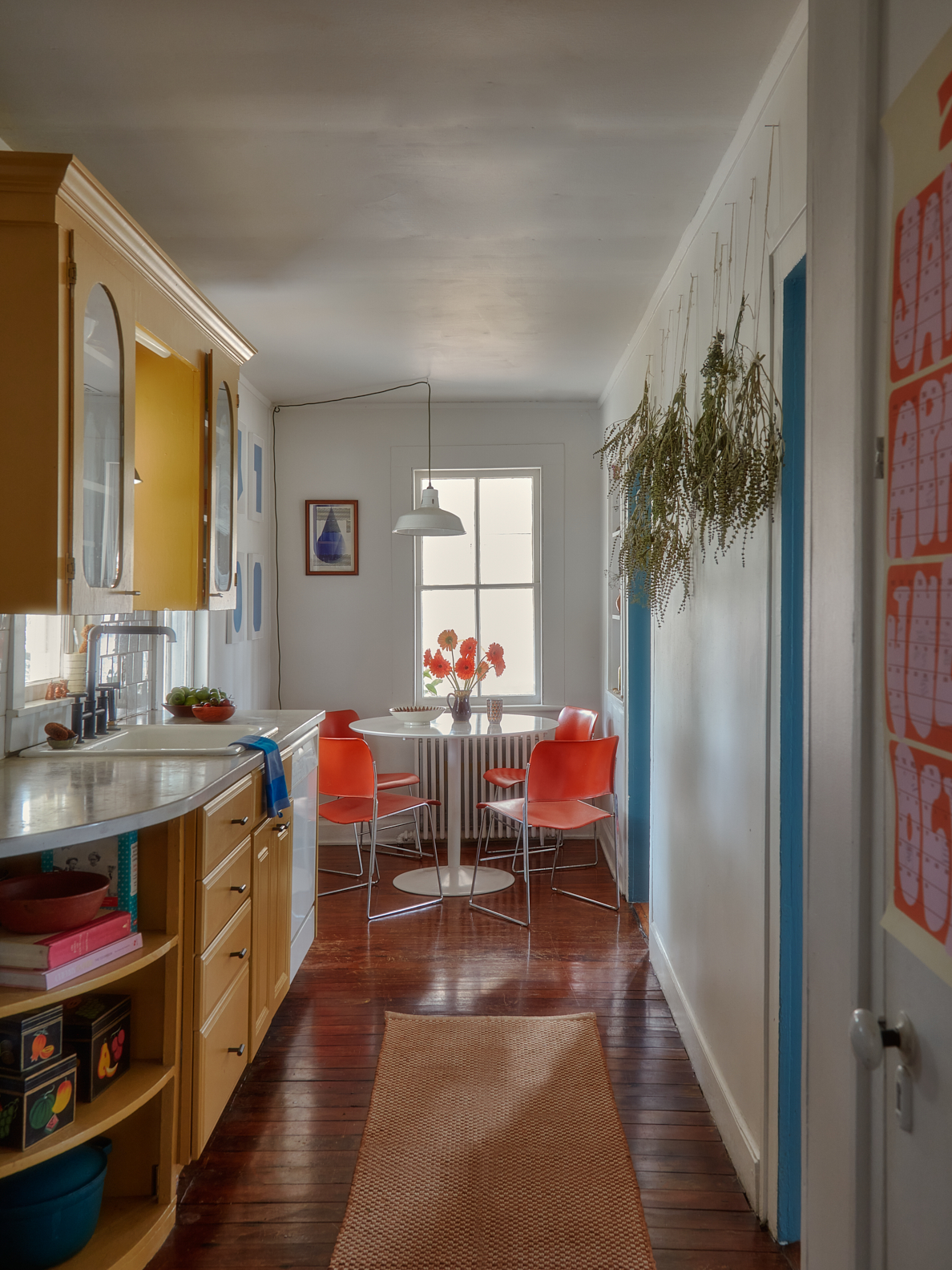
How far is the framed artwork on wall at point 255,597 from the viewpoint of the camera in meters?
5.02

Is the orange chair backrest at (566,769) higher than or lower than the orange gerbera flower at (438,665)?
lower

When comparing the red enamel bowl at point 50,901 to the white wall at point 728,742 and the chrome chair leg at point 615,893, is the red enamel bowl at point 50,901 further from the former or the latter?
the chrome chair leg at point 615,893

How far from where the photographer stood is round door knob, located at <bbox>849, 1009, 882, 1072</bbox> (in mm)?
848

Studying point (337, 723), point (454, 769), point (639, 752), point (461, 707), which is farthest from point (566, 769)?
point (337, 723)

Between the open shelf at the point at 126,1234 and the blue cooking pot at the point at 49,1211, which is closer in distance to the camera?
the blue cooking pot at the point at 49,1211

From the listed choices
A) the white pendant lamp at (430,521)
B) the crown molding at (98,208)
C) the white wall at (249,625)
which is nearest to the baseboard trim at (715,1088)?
the white pendant lamp at (430,521)

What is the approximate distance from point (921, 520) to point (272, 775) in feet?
7.56

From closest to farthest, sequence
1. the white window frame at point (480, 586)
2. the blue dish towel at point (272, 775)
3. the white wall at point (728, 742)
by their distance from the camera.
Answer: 1. the white wall at point (728, 742)
2. the blue dish towel at point (272, 775)
3. the white window frame at point (480, 586)

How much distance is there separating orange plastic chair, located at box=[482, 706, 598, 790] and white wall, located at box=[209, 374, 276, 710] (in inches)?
56.9

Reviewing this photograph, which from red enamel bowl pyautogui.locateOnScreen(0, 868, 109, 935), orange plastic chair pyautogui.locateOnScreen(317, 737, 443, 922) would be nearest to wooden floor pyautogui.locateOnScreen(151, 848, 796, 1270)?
orange plastic chair pyautogui.locateOnScreen(317, 737, 443, 922)

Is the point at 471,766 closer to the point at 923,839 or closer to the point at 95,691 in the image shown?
the point at 95,691

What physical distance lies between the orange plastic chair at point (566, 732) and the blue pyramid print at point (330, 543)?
1658 millimetres

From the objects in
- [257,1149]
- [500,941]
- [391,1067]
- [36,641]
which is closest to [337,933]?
[500,941]

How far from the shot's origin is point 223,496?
3.46 m
